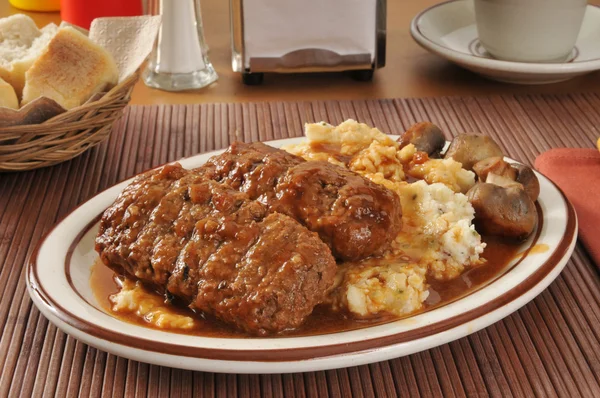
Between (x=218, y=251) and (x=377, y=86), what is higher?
(x=218, y=251)

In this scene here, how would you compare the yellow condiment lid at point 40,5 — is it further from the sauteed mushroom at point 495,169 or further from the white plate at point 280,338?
the sauteed mushroom at point 495,169

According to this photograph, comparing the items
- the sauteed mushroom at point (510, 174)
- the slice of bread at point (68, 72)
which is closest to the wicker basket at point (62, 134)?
the slice of bread at point (68, 72)

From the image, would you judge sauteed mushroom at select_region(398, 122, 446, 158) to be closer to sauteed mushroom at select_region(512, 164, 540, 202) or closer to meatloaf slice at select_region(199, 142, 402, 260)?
sauteed mushroom at select_region(512, 164, 540, 202)

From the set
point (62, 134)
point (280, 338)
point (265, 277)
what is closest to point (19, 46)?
point (62, 134)

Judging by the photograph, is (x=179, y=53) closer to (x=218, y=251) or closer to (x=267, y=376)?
(x=218, y=251)

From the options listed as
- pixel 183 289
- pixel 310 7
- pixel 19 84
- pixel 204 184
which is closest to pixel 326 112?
pixel 310 7

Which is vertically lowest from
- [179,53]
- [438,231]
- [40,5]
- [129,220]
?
[40,5]
